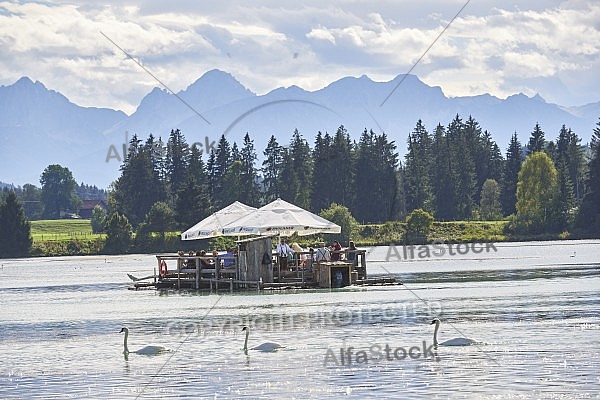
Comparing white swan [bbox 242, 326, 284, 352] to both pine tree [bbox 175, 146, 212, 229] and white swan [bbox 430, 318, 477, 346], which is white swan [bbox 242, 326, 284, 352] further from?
pine tree [bbox 175, 146, 212, 229]

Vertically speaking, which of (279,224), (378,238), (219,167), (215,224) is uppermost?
(219,167)

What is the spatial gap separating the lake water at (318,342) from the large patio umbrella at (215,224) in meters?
3.34

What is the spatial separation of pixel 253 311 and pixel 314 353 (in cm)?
1244

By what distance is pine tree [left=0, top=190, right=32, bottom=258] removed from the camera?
125125 millimetres

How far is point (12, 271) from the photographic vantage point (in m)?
90.4

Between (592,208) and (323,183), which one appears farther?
(323,183)

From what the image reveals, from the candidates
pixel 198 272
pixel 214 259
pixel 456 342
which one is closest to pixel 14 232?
pixel 198 272

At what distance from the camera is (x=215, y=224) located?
2114 inches

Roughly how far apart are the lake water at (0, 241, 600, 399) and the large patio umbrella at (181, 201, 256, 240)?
3.34 metres

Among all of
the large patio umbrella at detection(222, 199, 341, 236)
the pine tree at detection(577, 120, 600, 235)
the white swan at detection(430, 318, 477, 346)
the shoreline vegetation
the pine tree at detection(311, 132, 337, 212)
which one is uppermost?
the pine tree at detection(311, 132, 337, 212)

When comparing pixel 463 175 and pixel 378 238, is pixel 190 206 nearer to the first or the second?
pixel 378 238

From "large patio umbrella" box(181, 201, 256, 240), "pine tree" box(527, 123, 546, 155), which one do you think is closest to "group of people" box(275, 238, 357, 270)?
"large patio umbrella" box(181, 201, 256, 240)

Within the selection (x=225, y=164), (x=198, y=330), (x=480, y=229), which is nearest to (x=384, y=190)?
(x=480, y=229)

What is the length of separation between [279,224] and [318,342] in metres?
17.4
